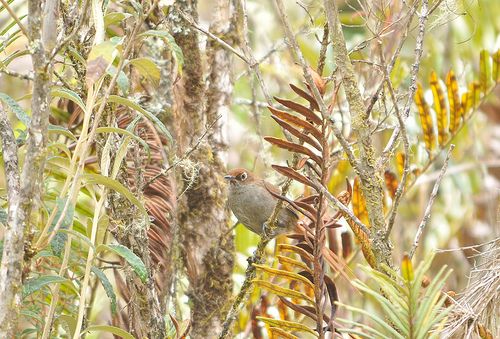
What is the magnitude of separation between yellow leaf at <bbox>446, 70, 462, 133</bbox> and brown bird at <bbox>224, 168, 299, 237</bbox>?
954 millimetres

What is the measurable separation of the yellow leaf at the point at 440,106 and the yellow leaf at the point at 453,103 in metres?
0.03

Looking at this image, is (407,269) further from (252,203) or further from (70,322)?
(252,203)

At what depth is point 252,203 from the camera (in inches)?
177

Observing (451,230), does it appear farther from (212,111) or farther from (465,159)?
(212,111)

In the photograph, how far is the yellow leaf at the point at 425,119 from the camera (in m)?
3.29

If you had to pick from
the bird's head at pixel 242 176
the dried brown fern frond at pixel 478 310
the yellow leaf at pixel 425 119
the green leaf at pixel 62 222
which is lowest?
the dried brown fern frond at pixel 478 310

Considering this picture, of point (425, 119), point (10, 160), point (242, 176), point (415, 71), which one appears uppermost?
point (242, 176)

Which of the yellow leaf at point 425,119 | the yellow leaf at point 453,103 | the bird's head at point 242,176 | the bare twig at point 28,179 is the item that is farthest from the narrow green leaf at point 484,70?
the bare twig at point 28,179

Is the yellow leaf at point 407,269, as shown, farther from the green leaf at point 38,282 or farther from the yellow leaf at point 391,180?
the yellow leaf at point 391,180

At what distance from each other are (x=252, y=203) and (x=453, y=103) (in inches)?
57.4

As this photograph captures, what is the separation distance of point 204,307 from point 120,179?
2.35 ft

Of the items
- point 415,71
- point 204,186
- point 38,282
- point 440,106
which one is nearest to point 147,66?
point 38,282

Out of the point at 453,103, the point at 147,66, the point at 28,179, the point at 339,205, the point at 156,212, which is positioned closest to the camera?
the point at 28,179

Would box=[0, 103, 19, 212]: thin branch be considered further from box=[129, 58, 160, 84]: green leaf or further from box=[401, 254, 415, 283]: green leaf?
box=[401, 254, 415, 283]: green leaf
